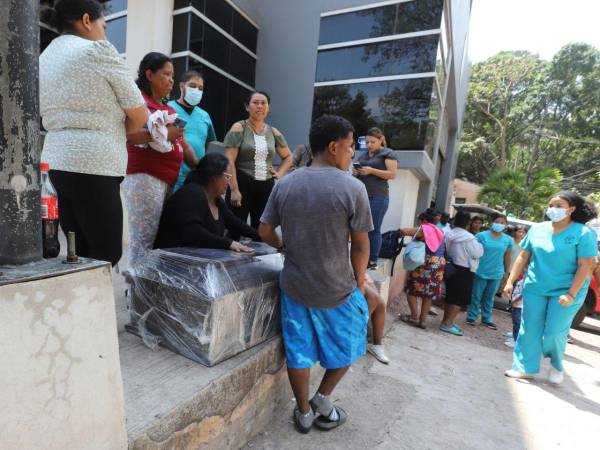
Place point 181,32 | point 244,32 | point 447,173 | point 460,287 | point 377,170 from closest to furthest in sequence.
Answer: point 377,170
point 460,287
point 181,32
point 244,32
point 447,173

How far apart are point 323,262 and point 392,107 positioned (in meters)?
6.65

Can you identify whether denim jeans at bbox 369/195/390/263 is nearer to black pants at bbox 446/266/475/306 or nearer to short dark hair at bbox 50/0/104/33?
black pants at bbox 446/266/475/306

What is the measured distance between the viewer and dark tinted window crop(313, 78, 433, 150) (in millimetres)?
7289

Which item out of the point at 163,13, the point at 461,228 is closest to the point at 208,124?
the point at 461,228

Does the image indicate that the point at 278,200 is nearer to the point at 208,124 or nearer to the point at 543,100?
the point at 208,124

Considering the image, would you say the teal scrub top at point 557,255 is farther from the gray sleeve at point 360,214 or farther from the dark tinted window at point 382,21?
the dark tinted window at point 382,21

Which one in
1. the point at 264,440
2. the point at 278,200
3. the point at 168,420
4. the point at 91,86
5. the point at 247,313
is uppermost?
the point at 91,86

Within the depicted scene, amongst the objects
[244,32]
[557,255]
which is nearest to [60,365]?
[557,255]

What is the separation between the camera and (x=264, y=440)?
6.59ft

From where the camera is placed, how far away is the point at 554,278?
10.3 ft

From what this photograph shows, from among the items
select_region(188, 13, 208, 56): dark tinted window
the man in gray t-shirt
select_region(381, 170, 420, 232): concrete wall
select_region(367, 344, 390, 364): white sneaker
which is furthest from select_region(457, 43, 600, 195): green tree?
the man in gray t-shirt

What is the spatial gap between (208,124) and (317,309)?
5.65 ft

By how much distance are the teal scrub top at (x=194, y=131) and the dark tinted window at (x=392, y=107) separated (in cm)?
548

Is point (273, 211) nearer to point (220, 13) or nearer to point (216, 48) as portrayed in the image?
point (216, 48)
